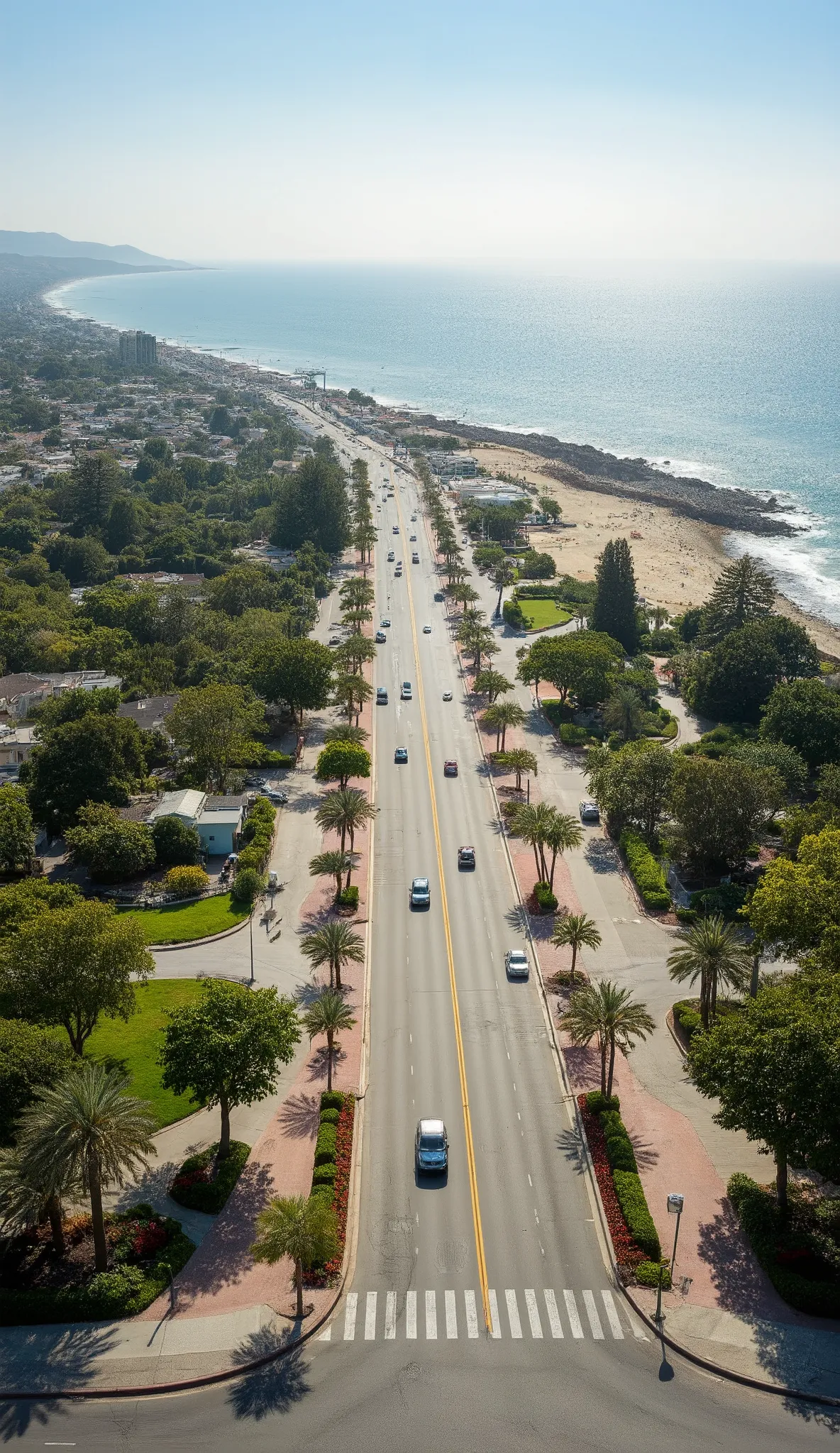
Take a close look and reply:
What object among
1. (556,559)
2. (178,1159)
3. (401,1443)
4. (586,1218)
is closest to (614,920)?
(586,1218)

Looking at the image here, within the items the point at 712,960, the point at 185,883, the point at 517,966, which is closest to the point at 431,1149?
the point at 517,966

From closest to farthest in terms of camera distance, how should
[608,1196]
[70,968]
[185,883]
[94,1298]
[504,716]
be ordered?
[94,1298], [608,1196], [70,968], [185,883], [504,716]

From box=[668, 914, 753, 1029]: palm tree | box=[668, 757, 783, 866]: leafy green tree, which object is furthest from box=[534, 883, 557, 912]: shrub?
box=[668, 914, 753, 1029]: palm tree

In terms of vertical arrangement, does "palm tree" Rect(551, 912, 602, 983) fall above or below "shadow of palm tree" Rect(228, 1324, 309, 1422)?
above

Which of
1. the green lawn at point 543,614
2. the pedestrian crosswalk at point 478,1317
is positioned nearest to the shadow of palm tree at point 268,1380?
the pedestrian crosswalk at point 478,1317

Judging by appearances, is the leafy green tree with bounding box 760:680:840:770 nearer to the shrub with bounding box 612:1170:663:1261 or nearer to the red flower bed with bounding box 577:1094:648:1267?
the red flower bed with bounding box 577:1094:648:1267

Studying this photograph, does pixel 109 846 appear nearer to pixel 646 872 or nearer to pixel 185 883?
pixel 185 883
